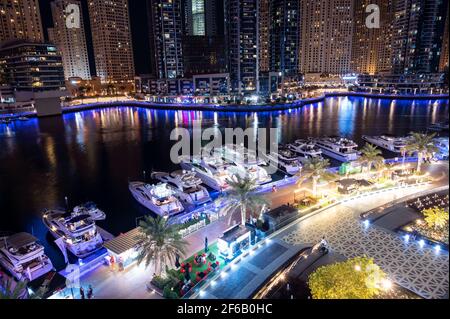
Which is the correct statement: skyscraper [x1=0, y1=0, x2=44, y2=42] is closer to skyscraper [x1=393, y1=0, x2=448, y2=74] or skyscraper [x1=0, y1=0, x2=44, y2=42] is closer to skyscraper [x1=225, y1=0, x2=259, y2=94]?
skyscraper [x1=225, y1=0, x2=259, y2=94]

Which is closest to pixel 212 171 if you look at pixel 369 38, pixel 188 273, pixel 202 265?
pixel 202 265

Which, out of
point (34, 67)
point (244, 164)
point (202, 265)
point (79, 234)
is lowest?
point (79, 234)

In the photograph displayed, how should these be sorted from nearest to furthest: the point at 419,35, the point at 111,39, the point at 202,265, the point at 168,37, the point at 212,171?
the point at 202,265 → the point at 212,171 → the point at 419,35 → the point at 168,37 → the point at 111,39

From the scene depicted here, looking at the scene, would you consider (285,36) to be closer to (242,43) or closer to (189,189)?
(242,43)

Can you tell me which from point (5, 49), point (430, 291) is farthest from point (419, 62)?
point (5, 49)

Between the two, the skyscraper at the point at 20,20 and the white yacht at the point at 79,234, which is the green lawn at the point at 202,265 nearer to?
the white yacht at the point at 79,234

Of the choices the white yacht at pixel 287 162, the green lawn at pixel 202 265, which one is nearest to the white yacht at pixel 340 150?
the white yacht at pixel 287 162

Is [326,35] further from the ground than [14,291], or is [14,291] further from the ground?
[326,35]

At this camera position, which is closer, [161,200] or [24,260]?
[24,260]
